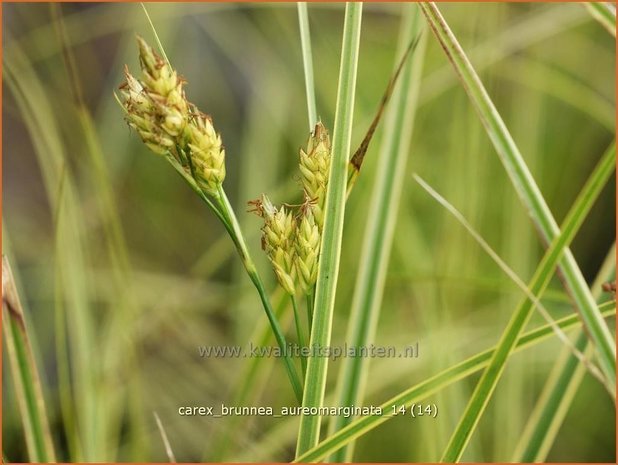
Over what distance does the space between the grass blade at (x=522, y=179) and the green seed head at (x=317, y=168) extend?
0.14 metres

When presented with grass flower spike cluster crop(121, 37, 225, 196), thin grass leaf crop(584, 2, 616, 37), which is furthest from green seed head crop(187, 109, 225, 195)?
thin grass leaf crop(584, 2, 616, 37)

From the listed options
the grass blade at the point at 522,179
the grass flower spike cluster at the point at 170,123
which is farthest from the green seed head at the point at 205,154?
the grass blade at the point at 522,179

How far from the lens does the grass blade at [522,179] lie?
604mm

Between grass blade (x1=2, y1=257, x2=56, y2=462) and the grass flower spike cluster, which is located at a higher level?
the grass flower spike cluster

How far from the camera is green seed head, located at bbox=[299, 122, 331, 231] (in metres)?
0.58

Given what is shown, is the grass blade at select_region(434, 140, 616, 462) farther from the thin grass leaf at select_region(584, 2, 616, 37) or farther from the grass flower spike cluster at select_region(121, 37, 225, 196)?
the grass flower spike cluster at select_region(121, 37, 225, 196)

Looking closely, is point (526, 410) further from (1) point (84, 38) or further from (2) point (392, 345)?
(1) point (84, 38)

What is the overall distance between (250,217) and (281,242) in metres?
0.58

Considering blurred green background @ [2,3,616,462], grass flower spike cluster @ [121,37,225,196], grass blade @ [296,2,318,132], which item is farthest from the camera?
blurred green background @ [2,3,616,462]

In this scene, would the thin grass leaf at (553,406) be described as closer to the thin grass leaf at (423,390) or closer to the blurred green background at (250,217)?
the thin grass leaf at (423,390)

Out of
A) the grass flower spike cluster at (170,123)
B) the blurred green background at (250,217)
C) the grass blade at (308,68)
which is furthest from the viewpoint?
the blurred green background at (250,217)

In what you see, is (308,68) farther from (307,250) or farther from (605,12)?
(605,12)

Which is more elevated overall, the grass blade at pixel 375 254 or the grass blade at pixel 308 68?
the grass blade at pixel 308 68

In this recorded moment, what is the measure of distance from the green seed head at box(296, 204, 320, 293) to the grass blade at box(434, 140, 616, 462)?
0.61 ft
